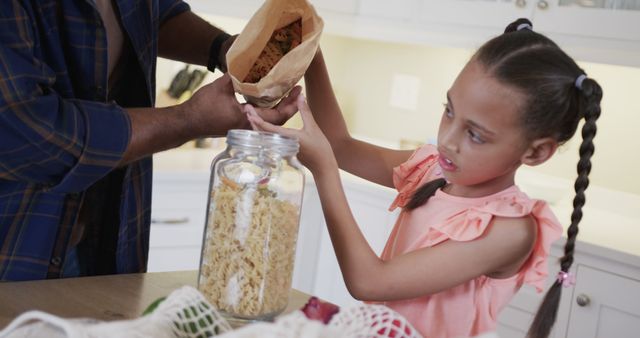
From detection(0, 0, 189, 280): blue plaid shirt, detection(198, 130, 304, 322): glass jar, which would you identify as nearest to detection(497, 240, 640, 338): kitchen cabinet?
detection(0, 0, 189, 280): blue plaid shirt

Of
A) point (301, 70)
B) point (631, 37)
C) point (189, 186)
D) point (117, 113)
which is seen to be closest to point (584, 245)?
point (631, 37)

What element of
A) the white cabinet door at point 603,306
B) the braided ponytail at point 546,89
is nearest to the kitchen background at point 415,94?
the white cabinet door at point 603,306

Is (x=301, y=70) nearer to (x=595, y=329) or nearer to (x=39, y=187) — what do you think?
(x=39, y=187)

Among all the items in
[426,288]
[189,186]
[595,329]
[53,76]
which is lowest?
[595,329]

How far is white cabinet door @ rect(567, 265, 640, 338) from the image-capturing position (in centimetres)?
229

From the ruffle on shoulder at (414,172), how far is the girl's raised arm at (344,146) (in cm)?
5

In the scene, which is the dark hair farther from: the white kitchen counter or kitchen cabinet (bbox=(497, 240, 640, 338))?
the white kitchen counter

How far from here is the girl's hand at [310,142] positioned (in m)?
1.07

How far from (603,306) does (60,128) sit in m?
1.78

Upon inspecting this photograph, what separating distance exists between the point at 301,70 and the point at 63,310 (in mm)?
437

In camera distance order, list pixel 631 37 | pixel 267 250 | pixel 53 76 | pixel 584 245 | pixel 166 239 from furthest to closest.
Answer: pixel 166 239, pixel 631 37, pixel 584 245, pixel 53 76, pixel 267 250

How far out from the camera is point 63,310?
98 centimetres

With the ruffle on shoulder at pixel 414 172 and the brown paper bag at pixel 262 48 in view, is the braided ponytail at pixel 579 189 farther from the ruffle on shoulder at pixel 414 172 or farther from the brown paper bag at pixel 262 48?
the brown paper bag at pixel 262 48

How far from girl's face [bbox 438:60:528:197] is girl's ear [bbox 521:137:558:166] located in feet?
0.04
